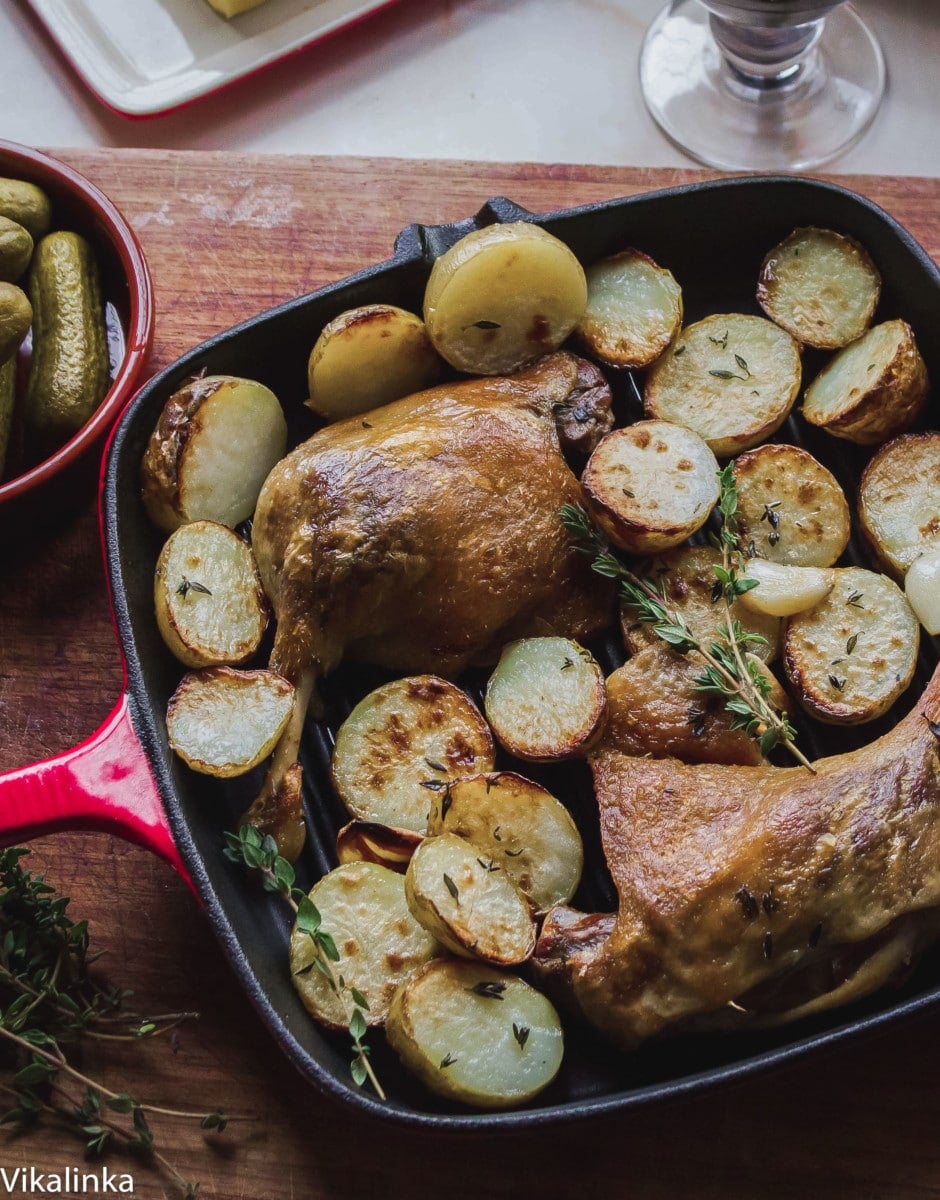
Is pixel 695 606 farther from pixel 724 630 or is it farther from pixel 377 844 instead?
pixel 377 844

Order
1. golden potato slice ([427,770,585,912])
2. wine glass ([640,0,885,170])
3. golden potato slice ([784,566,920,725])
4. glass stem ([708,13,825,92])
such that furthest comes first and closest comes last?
wine glass ([640,0,885,170])
glass stem ([708,13,825,92])
golden potato slice ([784,566,920,725])
golden potato slice ([427,770,585,912])

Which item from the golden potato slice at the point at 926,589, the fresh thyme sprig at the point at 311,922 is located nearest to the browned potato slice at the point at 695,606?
the golden potato slice at the point at 926,589

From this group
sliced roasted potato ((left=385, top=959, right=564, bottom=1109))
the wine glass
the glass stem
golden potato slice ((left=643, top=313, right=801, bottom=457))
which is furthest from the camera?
the wine glass

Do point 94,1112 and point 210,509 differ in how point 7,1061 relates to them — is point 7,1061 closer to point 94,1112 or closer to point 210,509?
point 94,1112

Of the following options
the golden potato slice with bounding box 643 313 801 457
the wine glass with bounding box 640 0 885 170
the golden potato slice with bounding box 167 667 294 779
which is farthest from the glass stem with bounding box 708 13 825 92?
the golden potato slice with bounding box 167 667 294 779

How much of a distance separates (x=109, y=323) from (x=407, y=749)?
3.06 feet

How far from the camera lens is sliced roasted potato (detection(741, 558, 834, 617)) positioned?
1771 mm

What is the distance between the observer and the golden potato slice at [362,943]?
1608 mm

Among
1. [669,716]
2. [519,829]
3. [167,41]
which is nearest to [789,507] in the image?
[669,716]

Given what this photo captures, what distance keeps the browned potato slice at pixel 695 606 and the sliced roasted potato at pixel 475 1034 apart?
511 millimetres

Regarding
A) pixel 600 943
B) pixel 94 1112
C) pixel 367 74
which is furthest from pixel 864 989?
pixel 367 74

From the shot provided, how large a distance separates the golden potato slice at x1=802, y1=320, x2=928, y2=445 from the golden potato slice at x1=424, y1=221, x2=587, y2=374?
15.7 inches

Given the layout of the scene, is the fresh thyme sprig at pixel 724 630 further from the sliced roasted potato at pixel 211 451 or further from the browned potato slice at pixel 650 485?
the sliced roasted potato at pixel 211 451

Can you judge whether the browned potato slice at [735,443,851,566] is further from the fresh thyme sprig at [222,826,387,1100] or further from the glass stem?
the glass stem
